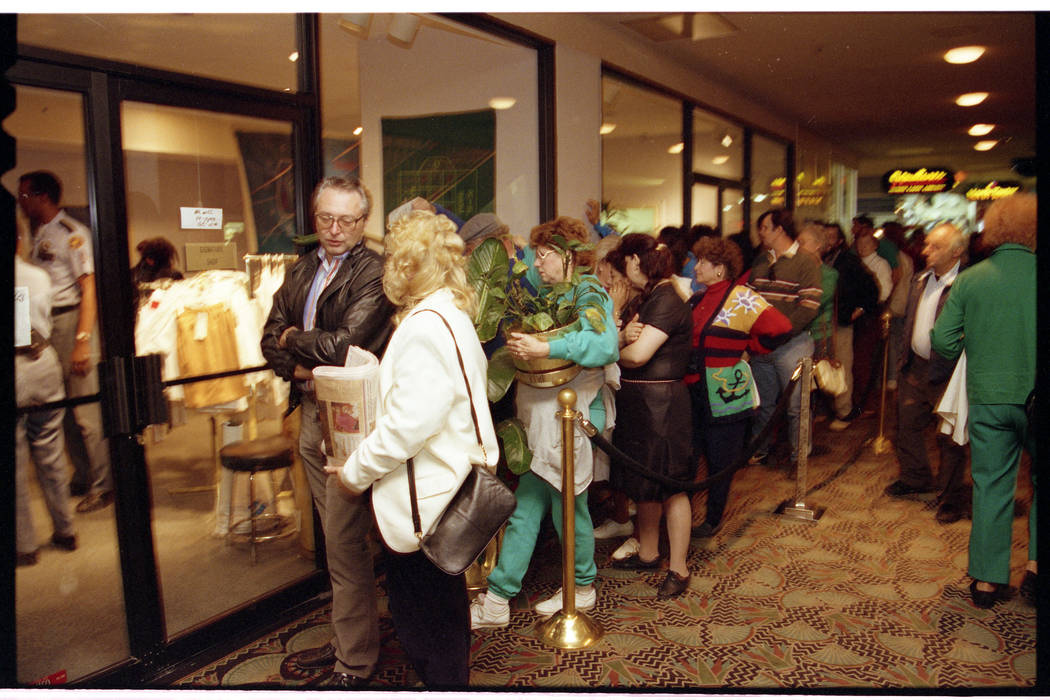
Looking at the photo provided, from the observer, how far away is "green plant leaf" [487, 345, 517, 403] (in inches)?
116

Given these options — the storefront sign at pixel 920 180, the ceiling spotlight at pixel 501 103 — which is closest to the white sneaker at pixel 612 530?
the ceiling spotlight at pixel 501 103

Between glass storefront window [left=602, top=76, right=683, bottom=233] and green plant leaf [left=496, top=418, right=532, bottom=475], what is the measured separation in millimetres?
3557

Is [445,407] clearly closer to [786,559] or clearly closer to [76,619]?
[76,619]

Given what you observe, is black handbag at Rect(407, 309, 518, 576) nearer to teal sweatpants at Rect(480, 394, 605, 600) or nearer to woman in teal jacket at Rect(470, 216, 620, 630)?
woman in teal jacket at Rect(470, 216, 620, 630)

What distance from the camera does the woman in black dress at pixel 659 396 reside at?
3238mm

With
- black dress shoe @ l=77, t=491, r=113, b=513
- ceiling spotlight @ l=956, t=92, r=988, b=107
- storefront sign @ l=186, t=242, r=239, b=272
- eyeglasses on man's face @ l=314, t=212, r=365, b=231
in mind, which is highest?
ceiling spotlight @ l=956, t=92, r=988, b=107

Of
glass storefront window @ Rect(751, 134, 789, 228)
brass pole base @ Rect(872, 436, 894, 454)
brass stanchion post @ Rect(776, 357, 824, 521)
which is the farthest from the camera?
glass storefront window @ Rect(751, 134, 789, 228)

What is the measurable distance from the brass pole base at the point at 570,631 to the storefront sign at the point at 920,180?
1196 centimetres

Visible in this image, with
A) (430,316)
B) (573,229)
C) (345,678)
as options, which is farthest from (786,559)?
(430,316)

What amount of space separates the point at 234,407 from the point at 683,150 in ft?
18.0

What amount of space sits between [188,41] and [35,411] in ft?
5.13

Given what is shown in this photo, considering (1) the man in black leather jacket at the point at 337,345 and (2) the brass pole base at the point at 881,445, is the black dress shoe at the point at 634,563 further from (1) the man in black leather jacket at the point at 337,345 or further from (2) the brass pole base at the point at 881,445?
(2) the brass pole base at the point at 881,445

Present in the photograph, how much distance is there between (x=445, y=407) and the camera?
2053 millimetres

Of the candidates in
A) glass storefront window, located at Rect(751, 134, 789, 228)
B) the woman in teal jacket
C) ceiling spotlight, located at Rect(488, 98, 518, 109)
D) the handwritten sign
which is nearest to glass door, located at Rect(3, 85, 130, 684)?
the handwritten sign
